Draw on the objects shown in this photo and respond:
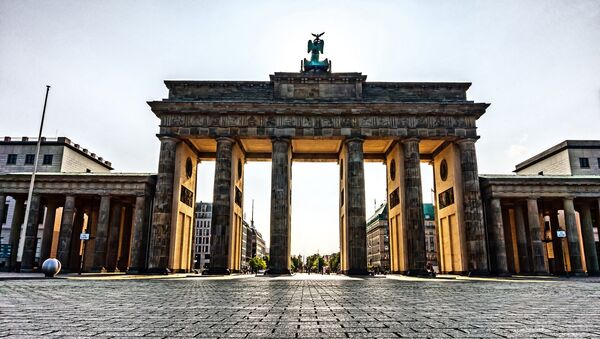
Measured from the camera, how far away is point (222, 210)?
116 feet

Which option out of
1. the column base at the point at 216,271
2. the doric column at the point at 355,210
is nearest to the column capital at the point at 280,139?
the doric column at the point at 355,210

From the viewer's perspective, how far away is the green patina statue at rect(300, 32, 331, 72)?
132 feet

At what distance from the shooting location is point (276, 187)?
3581cm

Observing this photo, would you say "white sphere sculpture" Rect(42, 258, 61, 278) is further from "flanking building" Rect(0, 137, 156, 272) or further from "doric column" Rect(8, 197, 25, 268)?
"doric column" Rect(8, 197, 25, 268)

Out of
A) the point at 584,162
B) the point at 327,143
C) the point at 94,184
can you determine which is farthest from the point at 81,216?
the point at 584,162

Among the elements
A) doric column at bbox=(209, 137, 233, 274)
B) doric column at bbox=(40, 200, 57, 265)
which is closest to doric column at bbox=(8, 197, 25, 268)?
doric column at bbox=(40, 200, 57, 265)

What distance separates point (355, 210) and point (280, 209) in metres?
6.65

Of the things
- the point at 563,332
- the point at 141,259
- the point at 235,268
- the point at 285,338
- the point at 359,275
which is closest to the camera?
the point at 285,338

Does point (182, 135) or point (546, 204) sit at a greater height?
point (182, 135)

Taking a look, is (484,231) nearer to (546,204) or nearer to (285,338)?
(546,204)

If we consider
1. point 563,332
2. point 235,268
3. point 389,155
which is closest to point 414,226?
point 389,155

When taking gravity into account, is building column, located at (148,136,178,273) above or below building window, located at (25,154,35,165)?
below

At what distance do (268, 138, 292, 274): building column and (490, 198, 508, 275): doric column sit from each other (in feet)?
60.7

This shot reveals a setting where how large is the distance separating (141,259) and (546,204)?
42.2 metres
